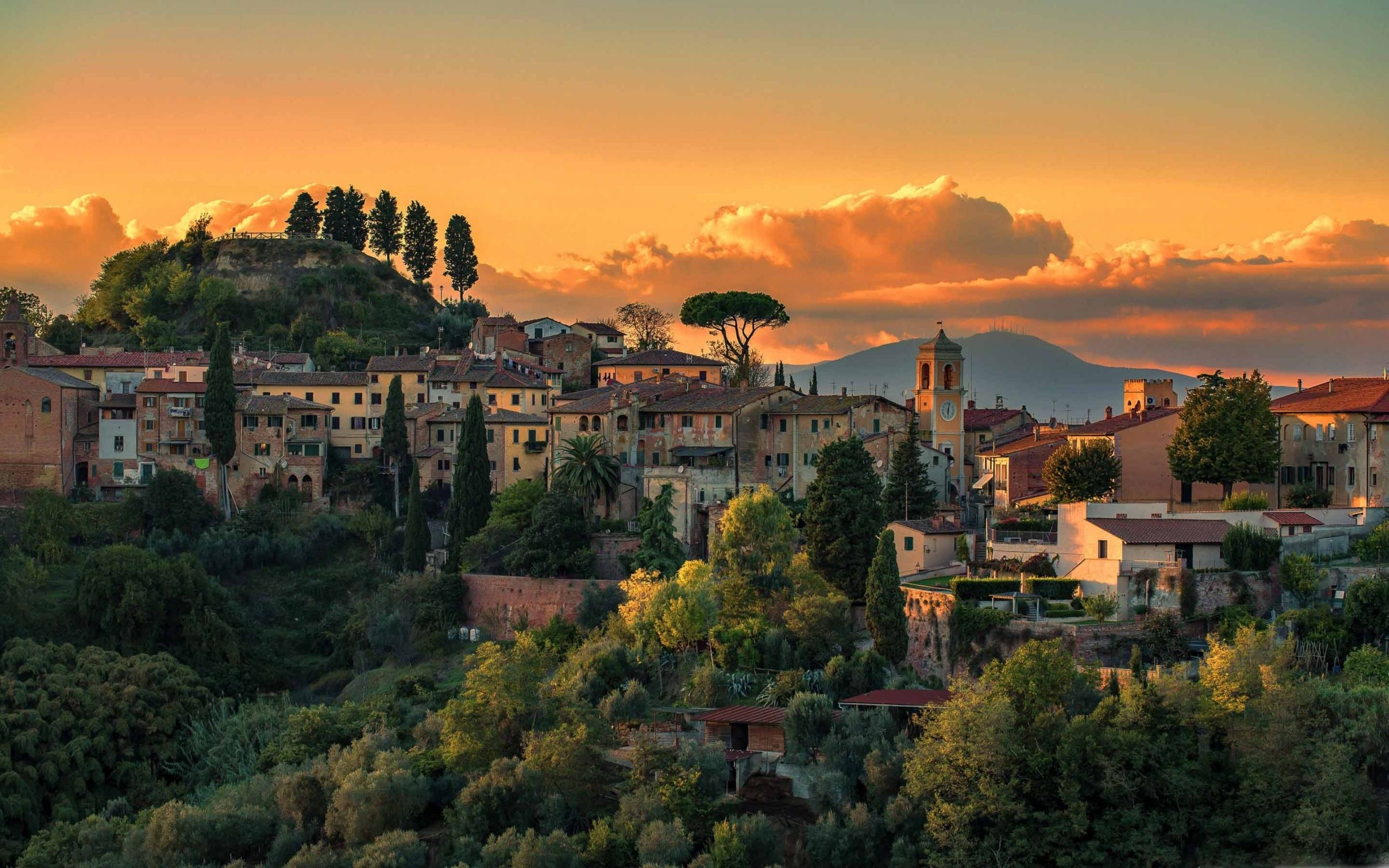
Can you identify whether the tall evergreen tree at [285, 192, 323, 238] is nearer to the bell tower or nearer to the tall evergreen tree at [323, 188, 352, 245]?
the tall evergreen tree at [323, 188, 352, 245]

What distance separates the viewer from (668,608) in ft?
137

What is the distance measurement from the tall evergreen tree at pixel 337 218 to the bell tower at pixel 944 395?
47119mm

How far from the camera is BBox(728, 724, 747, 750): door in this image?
36281mm

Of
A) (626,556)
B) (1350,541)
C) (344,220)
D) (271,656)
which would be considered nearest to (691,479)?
(626,556)

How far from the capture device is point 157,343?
3081 inches

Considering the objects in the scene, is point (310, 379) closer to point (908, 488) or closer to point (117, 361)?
point (117, 361)

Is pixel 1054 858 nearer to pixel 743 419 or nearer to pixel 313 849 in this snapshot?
pixel 313 849

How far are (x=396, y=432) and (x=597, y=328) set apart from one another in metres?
20.4

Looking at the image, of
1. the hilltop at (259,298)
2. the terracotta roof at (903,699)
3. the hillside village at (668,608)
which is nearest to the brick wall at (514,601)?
the hillside village at (668,608)

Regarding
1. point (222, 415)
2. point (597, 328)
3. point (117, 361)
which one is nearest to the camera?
point (222, 415)

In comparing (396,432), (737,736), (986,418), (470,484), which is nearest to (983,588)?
(737,736)

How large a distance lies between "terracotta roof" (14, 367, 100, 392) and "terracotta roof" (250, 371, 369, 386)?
6279 mm

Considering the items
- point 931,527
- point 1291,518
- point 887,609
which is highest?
point 1291,518

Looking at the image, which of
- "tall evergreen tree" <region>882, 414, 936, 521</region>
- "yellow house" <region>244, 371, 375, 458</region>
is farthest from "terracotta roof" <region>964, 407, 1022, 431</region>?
"yellow house" <region>244, 371, 375, 458</region>
